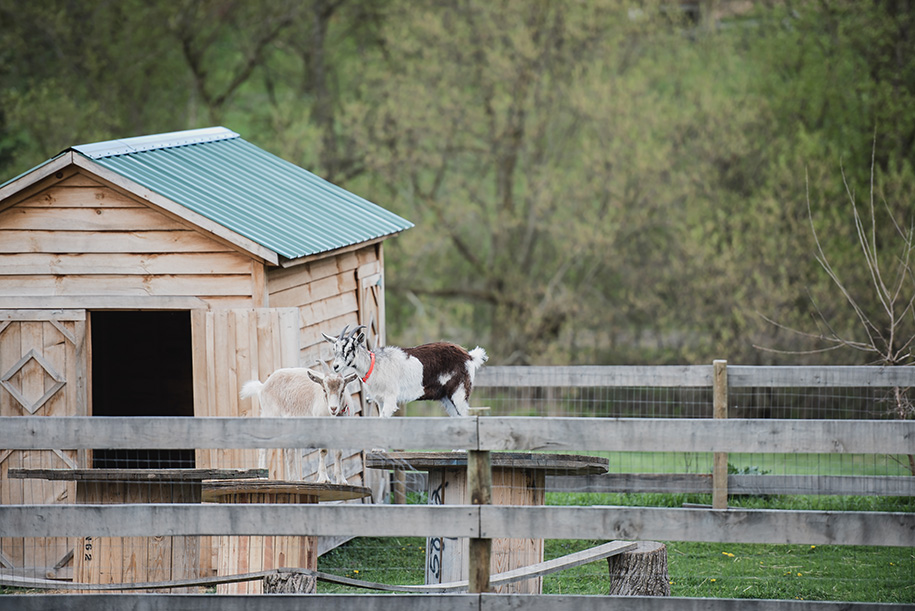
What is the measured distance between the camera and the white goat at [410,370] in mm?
7289

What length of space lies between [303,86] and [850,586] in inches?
827

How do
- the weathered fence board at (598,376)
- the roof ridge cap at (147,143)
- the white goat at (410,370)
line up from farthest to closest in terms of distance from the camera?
the weathered fence board at (598,376) < the roof ridge cap at (147,143) < the white goat at (410,370)

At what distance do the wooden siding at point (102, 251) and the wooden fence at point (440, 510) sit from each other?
3.28 meters

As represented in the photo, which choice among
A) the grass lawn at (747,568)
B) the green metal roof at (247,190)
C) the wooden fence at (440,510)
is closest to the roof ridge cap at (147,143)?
the green metal roof at (247,190)

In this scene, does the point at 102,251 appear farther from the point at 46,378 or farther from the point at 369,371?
the point at 369,371

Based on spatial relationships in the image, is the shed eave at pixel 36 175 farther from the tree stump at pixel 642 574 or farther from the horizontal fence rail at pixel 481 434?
the tree stump at pixel 642 574

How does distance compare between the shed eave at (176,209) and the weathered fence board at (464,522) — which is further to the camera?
the shed eave at (176,209)

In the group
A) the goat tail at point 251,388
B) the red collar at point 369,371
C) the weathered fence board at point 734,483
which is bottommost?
the weathered fence board at point 734,483

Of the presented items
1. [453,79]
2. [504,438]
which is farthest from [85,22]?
[504,438]

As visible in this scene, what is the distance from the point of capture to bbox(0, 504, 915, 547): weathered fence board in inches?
188

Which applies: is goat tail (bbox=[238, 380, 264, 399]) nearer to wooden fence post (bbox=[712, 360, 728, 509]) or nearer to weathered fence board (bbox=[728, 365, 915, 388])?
wooden fence post (bbox=[712, 360, 728, 509])

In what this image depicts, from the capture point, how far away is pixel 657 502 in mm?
10500

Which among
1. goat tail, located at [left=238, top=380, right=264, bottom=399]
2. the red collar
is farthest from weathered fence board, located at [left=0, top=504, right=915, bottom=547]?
goat tail, located at [left=238, top=380, right=264, bottom=399]

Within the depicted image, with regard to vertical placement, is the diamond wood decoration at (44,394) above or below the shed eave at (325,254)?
below
